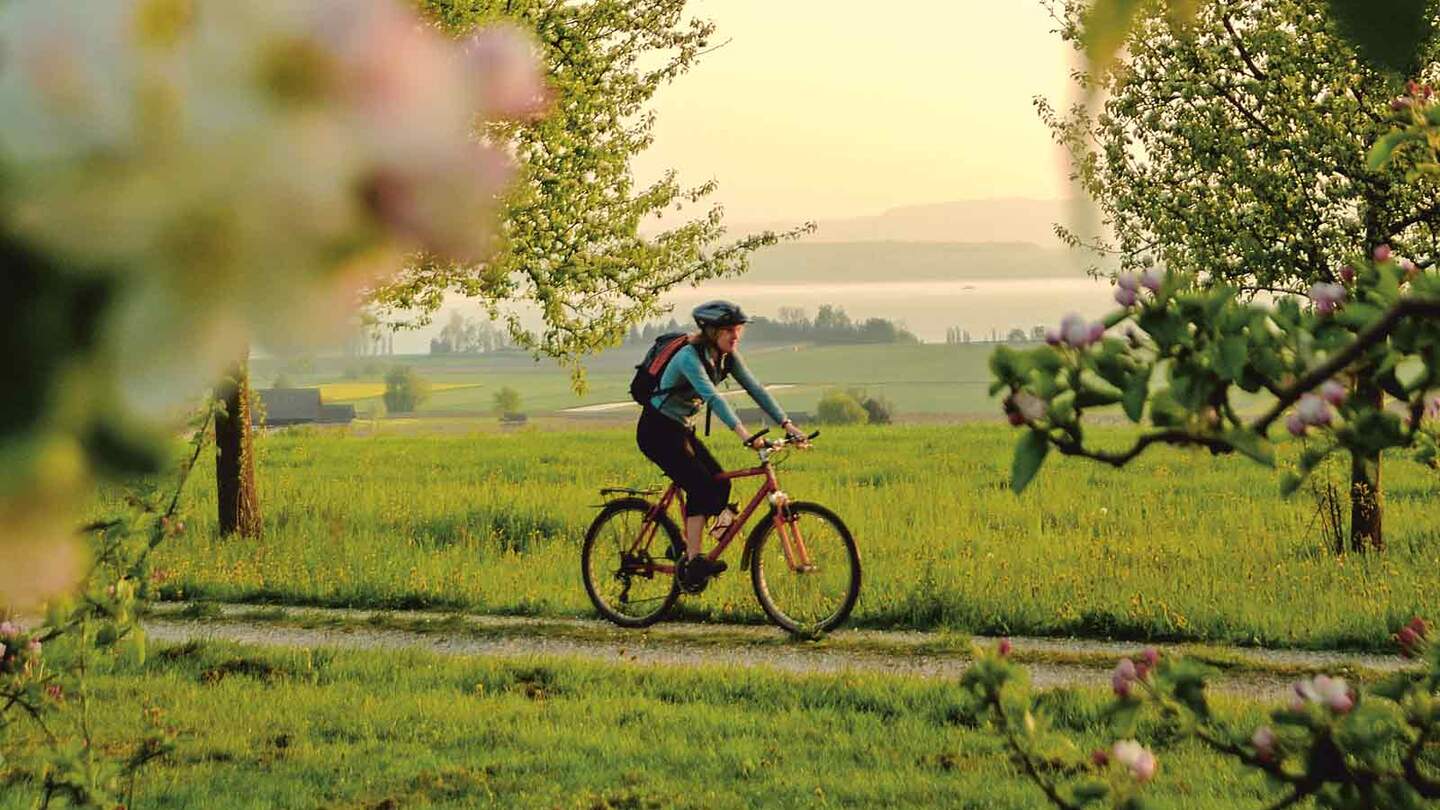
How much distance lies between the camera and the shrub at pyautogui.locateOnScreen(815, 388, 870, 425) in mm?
37812

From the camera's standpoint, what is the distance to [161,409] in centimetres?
44

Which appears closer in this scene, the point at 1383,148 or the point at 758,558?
the point at 1383,148

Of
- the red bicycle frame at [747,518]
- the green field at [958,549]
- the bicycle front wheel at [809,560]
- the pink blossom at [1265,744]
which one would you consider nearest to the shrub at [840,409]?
the green field at [958,549]

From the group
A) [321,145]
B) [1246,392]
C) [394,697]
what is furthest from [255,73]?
[394,697]

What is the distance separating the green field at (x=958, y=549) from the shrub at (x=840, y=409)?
1547cm

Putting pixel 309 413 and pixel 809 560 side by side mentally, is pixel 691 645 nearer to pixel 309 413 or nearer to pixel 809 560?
pixel 809 560

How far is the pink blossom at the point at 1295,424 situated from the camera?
135 inches

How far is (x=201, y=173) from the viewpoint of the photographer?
426 mm

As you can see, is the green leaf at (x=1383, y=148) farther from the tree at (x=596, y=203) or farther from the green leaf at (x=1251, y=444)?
the tree at (x=596, y=203)

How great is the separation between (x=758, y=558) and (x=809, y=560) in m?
0.37

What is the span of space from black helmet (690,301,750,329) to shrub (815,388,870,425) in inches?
1054

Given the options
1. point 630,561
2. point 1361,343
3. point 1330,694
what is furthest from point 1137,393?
point 630,561

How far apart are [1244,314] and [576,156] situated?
11.8 m

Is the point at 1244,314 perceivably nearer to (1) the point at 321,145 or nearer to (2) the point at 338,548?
(1) the point at 321,145
